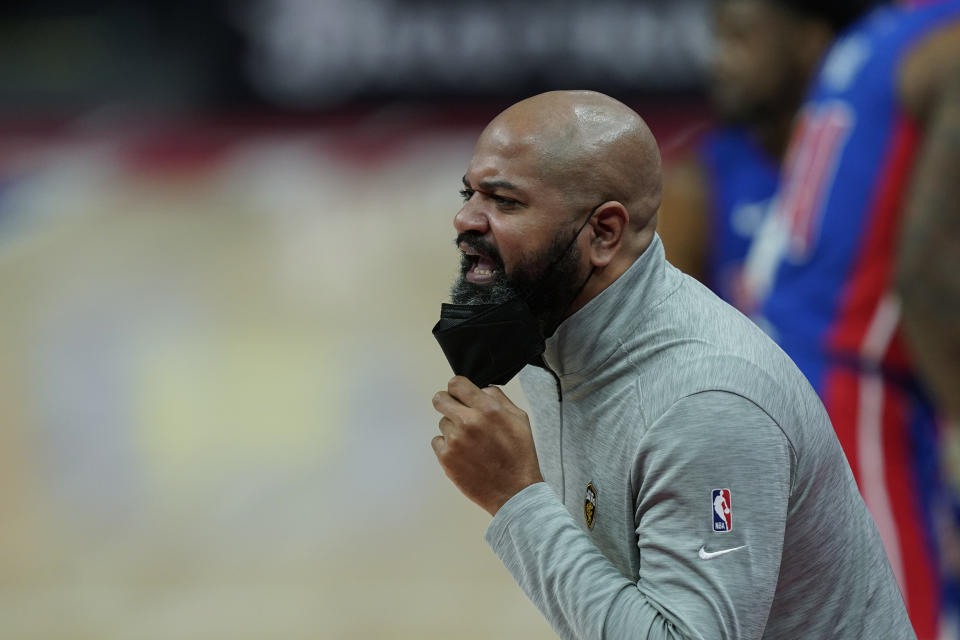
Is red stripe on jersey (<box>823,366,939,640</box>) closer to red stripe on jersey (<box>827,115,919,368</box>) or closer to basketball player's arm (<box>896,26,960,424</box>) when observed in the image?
red stripe on jersey (<box>827,115,919,368</box>)

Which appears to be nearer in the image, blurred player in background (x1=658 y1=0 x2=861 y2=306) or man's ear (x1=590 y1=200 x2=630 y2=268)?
man's ear (x1=590 y1=200 x2=630 y2=268)

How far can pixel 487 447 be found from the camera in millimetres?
1629

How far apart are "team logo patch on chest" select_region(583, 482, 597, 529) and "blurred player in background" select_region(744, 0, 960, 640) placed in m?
1.25

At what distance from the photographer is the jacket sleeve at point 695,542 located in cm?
150

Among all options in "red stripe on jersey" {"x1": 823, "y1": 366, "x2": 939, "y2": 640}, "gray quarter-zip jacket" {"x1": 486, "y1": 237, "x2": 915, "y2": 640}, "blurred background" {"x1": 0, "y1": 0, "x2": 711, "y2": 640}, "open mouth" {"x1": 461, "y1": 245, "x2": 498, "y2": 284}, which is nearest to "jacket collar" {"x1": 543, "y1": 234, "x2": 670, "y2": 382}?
"gray quarter-zip jacket" {"x1": 486, "y1": 237, "x2": 915, "y2": 640}

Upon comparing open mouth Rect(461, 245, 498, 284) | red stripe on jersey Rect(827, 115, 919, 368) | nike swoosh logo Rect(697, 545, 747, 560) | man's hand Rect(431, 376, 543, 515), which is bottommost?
nike swoosh logo Rect(697, 545, 747, 560)

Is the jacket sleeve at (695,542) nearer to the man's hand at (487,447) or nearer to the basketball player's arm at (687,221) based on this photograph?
the man's hand at (487,447)

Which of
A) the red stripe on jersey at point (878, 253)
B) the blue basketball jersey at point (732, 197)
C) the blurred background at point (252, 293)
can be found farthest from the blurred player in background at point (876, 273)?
the blurred background at point (252, 293)

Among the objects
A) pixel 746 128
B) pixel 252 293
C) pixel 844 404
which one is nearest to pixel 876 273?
pixel 844 404

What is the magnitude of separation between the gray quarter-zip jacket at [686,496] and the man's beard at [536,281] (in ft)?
0.13

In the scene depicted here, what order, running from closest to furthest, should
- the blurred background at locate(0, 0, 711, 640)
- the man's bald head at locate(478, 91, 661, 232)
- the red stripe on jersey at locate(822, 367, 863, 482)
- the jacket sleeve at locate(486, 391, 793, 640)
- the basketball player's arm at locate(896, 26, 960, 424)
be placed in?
the jacket sleeve at locate(486, 391, 793, 640) → the man's bald head at locate(478, 91, 661, 232) → the basketball player's arm at locate(896, 26, 960, 424) → the red stripe on jersey at locate(822, 367, 863, 482) → the blurred background at locate(0, 0, 711, 640)

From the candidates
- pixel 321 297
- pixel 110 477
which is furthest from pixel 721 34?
pixel 321 297

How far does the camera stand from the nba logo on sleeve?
151 centimetres

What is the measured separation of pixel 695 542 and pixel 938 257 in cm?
138
